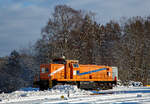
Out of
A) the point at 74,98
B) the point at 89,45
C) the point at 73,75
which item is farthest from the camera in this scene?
the point at 89,45

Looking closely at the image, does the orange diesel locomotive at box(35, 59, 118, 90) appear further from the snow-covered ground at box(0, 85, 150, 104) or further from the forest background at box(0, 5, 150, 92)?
the forest background at box(0, 5, 150, 92)

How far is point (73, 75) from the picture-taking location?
24062mm

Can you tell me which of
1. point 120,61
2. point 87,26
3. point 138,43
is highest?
point 87,26

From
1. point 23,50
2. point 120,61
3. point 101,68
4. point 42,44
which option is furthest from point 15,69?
point 101,68

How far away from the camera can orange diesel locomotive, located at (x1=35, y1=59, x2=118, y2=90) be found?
22906 mm

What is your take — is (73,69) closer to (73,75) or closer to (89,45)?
(73,75)

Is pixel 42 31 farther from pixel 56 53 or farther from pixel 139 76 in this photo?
pixel 139 76

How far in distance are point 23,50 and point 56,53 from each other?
22782mm

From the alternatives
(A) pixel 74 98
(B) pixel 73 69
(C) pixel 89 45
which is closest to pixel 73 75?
(B) pixel 73 69

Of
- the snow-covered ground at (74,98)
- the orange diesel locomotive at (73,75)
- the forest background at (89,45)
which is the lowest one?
the snow-covered ground at (74,98)

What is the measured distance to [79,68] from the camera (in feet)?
80.9

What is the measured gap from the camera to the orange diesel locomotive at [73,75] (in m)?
22.9

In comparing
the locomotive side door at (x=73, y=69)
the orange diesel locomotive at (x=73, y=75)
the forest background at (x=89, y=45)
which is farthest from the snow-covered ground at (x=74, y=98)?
the forest background at (x=89, y=45)

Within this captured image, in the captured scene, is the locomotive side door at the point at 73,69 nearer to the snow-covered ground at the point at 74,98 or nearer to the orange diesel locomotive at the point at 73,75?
the orange diesel locomotive at the point at 73,75
